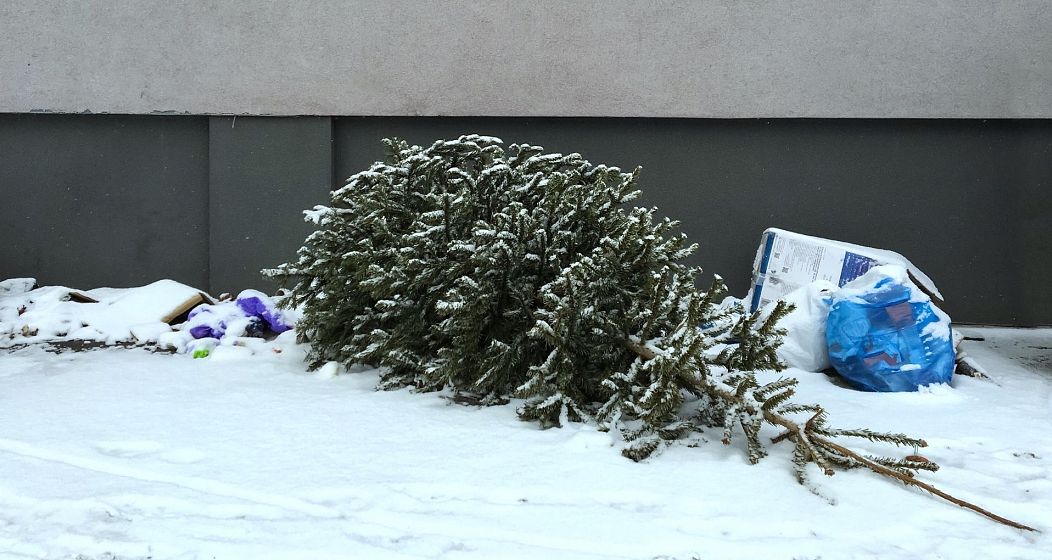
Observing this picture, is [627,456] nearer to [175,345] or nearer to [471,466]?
[471,466]

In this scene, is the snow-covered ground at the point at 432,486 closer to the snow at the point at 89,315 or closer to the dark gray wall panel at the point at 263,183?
the snow at the point at 89,315

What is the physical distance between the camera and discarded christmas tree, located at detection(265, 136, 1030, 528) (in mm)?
2912

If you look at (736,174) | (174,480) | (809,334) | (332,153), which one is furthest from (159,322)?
(736,174)

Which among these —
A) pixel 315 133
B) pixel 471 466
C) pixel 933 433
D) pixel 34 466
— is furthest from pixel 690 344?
pixel 315 133

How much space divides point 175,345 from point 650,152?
3.73m

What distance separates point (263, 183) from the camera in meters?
6.12

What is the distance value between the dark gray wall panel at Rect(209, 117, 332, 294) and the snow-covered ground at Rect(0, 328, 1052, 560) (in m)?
2.61

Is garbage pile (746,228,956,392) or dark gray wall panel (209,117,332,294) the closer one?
garbage pile (746,228,956,392)

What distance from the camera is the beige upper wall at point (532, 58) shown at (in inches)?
232

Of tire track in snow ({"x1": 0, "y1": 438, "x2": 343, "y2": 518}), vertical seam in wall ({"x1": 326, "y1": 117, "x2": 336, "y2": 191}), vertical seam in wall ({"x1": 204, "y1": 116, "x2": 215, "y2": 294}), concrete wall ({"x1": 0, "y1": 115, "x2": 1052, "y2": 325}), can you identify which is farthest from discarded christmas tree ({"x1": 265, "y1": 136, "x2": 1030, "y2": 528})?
vertical seam in wall ({"x1": 204, "y1": 116, "x2": 215, "y2": 294})

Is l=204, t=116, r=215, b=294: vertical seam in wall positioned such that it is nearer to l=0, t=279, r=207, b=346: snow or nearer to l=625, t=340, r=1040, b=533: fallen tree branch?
l=0, t=279, r=207, b=346: snow

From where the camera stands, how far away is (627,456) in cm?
278

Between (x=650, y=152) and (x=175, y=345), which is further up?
(x=650, y=152)

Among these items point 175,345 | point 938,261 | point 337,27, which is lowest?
point 175,345
